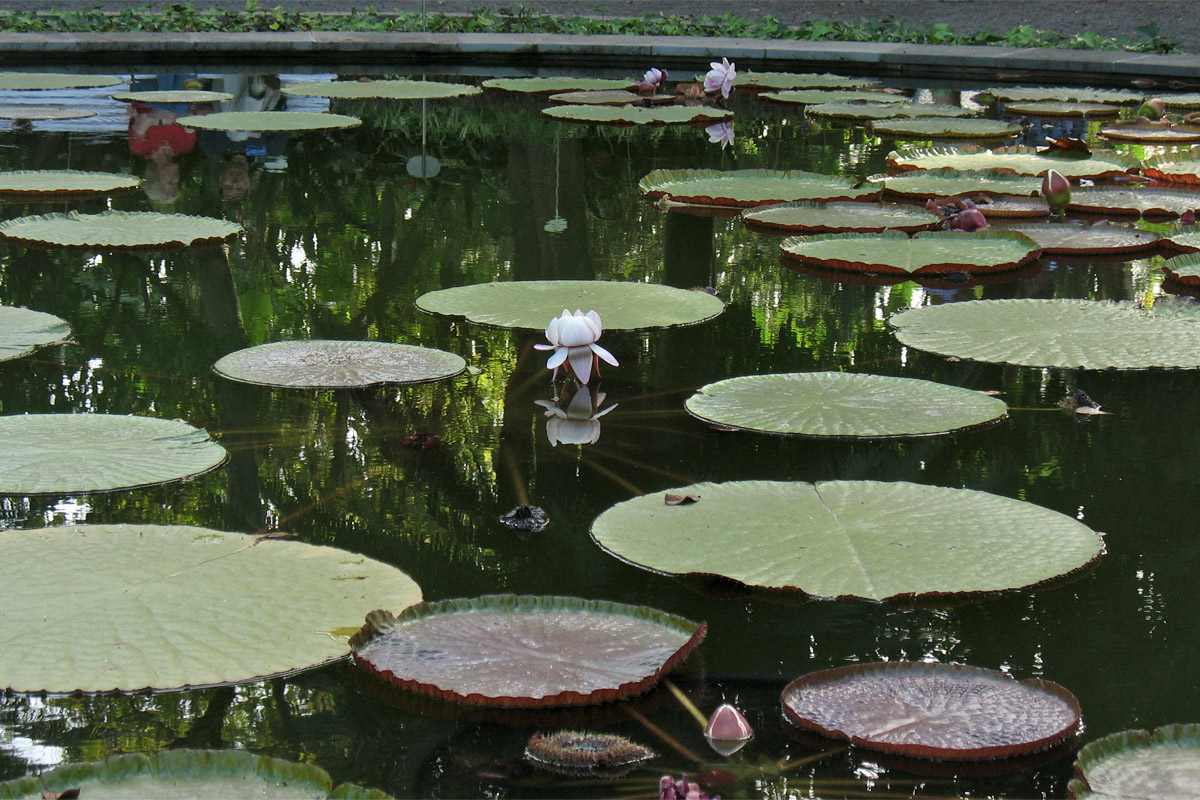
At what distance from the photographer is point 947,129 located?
6.78 meters

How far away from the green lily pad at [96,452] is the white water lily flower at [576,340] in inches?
29.4

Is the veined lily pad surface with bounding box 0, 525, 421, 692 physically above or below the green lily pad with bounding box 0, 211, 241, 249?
below

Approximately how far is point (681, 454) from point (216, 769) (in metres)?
1.33

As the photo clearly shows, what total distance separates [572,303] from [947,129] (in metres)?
3.97

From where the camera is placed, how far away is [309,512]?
87.2 inches

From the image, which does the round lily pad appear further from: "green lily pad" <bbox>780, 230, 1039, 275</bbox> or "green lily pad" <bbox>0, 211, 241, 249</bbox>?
"green lily pad" <bbox>780, 230, 1039, 275</bbox>

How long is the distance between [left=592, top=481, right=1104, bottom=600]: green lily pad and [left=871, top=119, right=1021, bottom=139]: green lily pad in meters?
4.85

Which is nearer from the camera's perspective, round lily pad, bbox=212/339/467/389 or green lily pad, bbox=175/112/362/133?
round lily pad, bbox=212/339/467/389

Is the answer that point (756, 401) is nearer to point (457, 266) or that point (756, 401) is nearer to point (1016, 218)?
point (457, 266)

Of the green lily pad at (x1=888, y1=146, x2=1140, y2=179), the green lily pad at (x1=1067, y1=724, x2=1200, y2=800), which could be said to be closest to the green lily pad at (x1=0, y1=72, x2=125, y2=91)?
the green lily pad at (x1=888, y1=146, x2=1140, y2=179)

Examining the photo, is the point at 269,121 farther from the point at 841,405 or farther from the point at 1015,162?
the point at 841,405

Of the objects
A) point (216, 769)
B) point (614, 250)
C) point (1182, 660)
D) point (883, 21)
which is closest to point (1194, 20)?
point (883, 21)

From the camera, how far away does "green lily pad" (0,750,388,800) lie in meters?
1.33

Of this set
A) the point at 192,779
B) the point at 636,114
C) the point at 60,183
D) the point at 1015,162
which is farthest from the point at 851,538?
the point at 636,114
